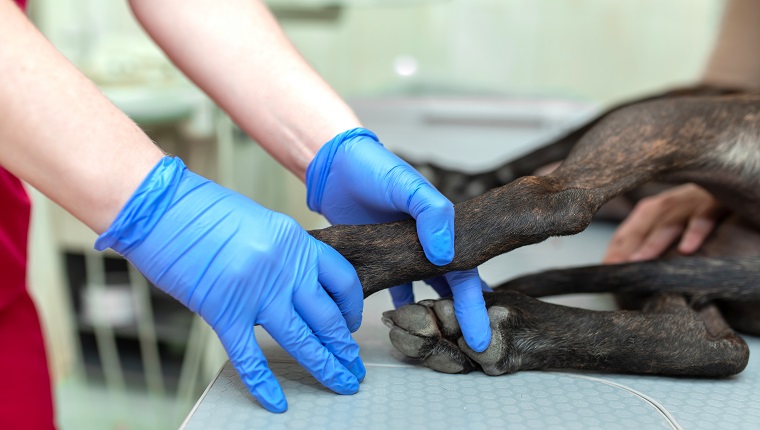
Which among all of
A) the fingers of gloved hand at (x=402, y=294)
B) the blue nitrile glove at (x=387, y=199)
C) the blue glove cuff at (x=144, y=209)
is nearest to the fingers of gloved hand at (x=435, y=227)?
the blue nitrile glove at (x=387, y=199)

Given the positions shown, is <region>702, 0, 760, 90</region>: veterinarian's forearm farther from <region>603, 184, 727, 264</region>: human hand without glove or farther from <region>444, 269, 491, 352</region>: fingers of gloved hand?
<region>444, 269, 491, 352</region>: fingers of gloved hand

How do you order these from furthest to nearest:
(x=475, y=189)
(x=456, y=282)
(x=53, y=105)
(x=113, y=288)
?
(x=113, y=288) < (x=475, y=189) < (x=456, y=282) < (x=53, y=105)

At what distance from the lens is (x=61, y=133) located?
0.82 metres

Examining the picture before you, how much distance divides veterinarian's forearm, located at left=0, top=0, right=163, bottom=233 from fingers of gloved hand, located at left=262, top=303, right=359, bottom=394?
25 centimetres

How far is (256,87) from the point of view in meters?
1.14

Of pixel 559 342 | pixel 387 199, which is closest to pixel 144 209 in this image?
pixel 387 199

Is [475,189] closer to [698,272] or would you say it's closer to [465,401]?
[698,272]

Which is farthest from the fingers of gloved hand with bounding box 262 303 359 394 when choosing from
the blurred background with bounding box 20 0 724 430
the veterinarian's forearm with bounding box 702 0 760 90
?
the veterinarian's forearm with bounding box 702 0 760 90

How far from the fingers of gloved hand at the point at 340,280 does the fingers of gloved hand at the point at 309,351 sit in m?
0.07

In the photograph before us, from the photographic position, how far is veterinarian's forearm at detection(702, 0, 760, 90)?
2.10 metres

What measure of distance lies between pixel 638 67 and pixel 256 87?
2.43 metres

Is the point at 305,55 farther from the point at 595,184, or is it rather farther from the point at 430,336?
the point at 430,336

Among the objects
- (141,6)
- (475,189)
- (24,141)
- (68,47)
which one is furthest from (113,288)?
(24,141)

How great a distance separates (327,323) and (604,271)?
1.75ft
